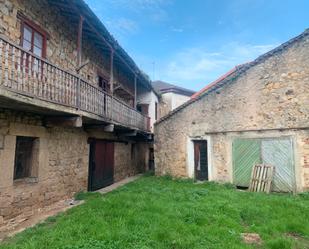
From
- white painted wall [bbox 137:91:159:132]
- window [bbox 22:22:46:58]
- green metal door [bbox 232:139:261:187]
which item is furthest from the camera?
white painted wall [bbox 137:91:159:132]

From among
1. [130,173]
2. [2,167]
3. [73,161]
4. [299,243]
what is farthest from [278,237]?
[130,173]

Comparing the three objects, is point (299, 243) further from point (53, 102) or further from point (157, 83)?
point (157, 83)

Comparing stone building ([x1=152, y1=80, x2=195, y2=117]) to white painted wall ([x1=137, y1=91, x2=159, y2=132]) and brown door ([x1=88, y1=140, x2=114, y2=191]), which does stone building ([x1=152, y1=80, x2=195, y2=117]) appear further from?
brown door ([x1=88, y1=140, x2=114, y2=191])

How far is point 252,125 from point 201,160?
301 centimetres

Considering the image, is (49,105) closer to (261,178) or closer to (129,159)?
(261,178)

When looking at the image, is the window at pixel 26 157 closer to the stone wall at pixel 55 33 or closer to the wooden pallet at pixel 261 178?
the stone wall at pixel 55 33

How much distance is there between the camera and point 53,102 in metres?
6.18

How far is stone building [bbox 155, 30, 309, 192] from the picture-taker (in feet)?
31.3

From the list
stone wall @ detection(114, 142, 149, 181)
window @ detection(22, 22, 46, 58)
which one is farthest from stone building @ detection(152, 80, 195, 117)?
window @ detection(22, 22, 46, 58)

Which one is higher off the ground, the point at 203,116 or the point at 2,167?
the point at 203,116

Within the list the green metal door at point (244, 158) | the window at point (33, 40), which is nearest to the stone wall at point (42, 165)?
the window at point (33, 40)

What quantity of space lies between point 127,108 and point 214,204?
262 inches

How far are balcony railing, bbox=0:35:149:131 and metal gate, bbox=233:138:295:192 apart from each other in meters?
5.56

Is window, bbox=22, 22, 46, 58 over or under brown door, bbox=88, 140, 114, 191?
over
